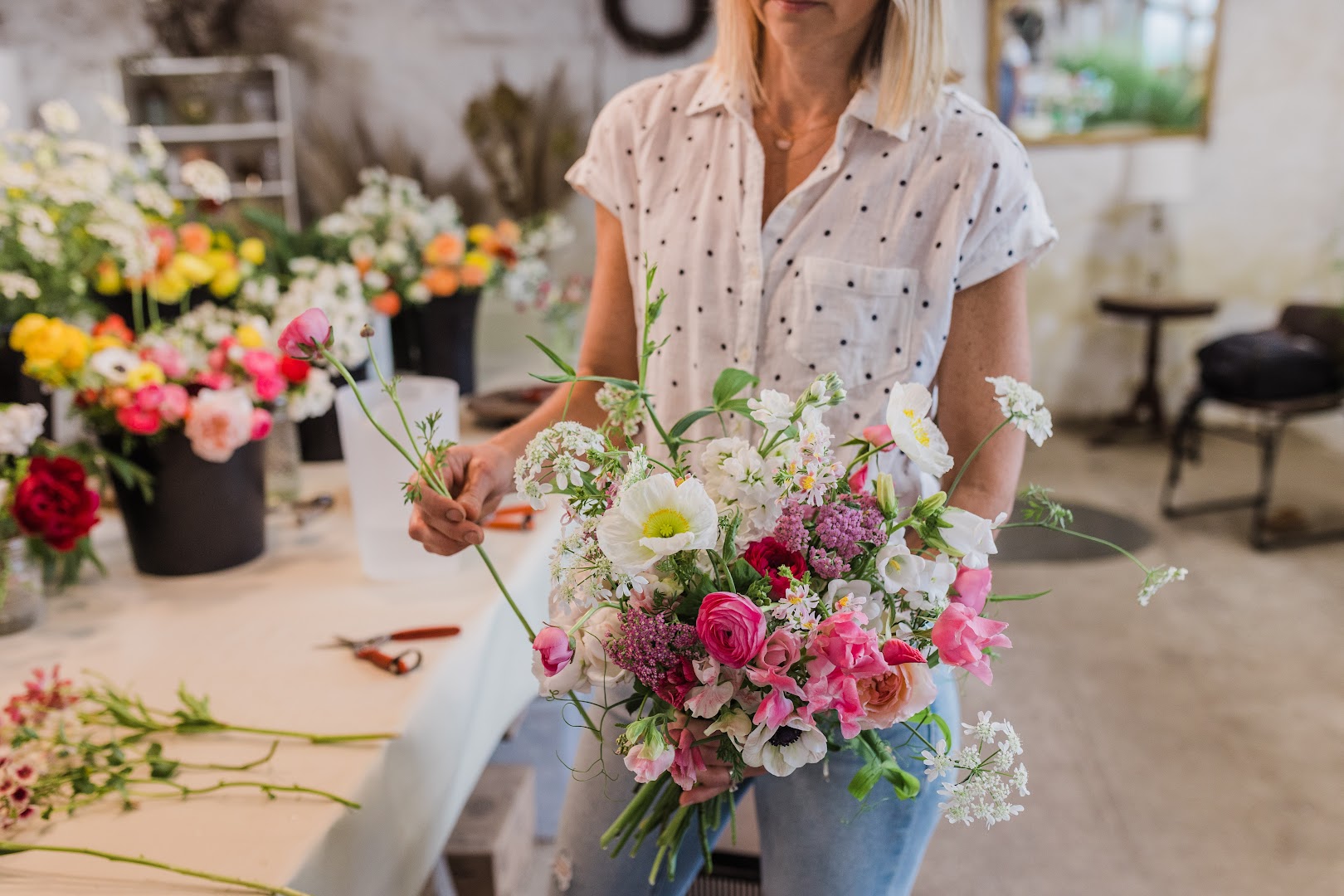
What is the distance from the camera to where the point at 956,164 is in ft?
3.64

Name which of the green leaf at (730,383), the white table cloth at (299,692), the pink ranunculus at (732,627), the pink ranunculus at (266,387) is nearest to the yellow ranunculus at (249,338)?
the pink ranunculus at (266,387)

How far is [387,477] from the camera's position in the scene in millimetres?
1360

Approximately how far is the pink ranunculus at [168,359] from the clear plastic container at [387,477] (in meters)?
0.23

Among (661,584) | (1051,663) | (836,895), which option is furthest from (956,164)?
(1051,663)

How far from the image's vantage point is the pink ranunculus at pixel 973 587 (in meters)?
0.80

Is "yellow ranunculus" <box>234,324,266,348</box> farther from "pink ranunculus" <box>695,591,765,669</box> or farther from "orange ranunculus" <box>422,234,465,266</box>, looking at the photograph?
"pink ranunculus" <box>695,591,765,669</box>

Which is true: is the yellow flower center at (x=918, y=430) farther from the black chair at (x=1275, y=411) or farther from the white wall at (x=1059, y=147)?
the white wall at (x=1059, y=147)

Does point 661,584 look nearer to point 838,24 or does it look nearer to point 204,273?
point 838,24

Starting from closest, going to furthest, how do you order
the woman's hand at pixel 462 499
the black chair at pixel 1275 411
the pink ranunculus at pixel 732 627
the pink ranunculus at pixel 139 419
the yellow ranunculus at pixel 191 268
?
1. the pink ranunculus at pixel 732 627
2. the woman's hand at pixel 462 499
3. the pink ranunculus at pixel 139 419
4. the yellow ranunculus at pixel 191 268
5. the black chair at pixel 1275 411

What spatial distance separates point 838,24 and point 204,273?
1239mm

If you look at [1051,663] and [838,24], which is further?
[1051,663]

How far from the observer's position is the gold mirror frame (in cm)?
571

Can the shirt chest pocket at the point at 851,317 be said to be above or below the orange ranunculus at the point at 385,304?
above

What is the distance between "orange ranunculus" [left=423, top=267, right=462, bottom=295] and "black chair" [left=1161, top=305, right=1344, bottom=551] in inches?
122
